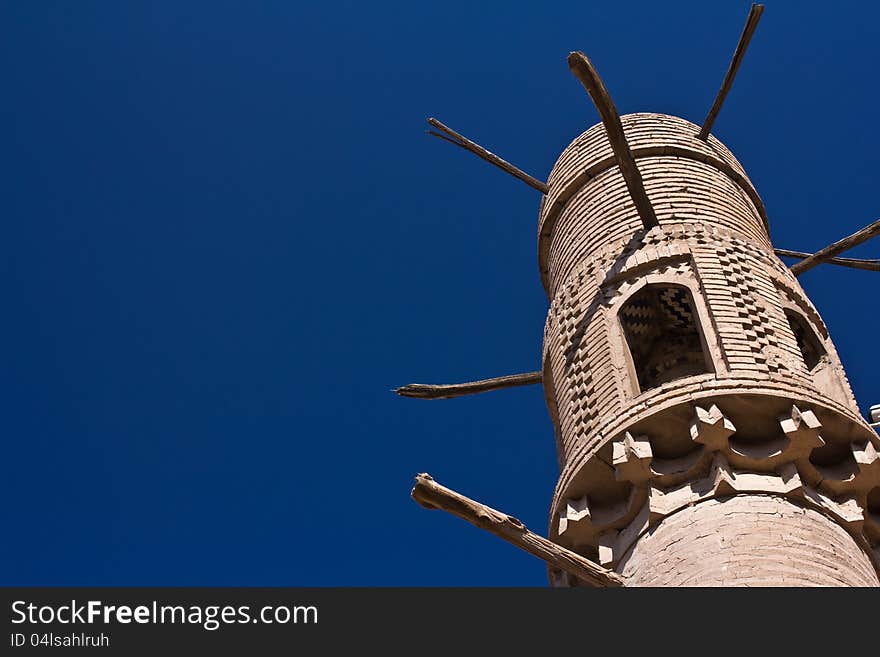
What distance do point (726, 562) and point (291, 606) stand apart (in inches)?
127

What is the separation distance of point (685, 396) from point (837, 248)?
4546 mm

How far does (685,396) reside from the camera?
9.49 meters

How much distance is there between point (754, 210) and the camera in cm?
1322

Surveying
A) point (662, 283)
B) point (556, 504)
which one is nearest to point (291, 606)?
point (556, 504)

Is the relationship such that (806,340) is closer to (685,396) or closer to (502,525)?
(685,396)

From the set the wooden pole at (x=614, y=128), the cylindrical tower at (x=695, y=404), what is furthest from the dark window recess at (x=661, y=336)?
the wooden pole at (x=614, y=128)

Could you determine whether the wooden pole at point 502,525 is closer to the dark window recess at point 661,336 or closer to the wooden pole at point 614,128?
the dark window recess at point 661,336

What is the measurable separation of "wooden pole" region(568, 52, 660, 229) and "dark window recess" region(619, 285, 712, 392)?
0.75 meters

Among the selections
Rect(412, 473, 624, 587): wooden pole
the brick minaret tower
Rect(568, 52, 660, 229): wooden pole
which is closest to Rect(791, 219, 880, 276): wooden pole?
the brick minaret tower

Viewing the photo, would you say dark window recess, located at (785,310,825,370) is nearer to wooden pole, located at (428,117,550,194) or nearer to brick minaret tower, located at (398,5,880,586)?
brick minaret tower, located at (398,5,880,586)

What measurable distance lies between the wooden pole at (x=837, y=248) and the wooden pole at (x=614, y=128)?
2.36 metres

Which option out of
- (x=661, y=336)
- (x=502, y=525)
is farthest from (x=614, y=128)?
(x=502, y=525)

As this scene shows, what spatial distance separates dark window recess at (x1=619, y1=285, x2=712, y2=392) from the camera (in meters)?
11.7

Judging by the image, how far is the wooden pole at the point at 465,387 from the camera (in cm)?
1339
